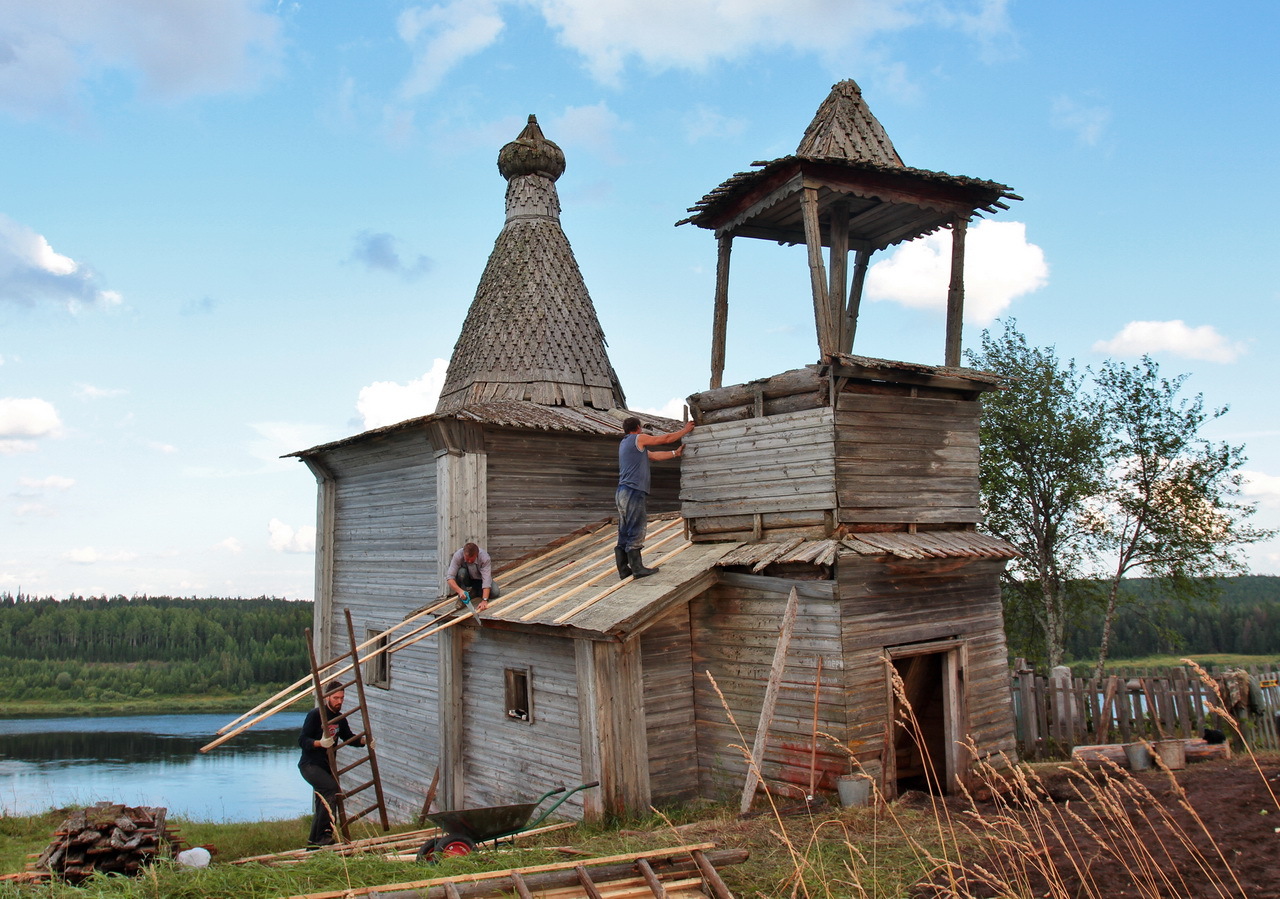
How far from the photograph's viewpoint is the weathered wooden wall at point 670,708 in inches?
409

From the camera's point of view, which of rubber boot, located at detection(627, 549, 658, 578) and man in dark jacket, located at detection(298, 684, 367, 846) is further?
rubber boot, located at detection(627, 549, 658, 578)

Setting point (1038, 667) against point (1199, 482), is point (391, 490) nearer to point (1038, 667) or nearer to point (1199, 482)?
point (1038, 667)

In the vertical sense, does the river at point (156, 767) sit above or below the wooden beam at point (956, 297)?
below

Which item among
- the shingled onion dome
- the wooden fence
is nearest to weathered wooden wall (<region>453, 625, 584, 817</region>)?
the wooden fence

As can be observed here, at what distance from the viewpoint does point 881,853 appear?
7.18m

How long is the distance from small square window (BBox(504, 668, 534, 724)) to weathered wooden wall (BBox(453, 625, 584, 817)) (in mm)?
84

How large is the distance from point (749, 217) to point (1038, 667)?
55.8ft

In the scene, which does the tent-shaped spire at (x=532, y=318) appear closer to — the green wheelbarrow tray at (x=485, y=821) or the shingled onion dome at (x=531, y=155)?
the shingled onion dome at (x=531, y=155)

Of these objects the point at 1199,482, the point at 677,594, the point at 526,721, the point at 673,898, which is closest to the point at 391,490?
the point at 526,721

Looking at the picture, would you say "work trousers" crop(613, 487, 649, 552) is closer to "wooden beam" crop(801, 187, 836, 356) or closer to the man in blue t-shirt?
the man in blue t-shirt

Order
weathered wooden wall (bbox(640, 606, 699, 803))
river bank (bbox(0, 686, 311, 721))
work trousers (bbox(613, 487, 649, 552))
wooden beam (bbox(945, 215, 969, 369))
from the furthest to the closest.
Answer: river bank (bbox(0, 686, 311, 721))
wooden beam (bbox(945, 215, 969, 369))
work trousers (bbox(613, 487, 649, 552))
weathered wooden wall (bbox(640, 606, 699, 803))

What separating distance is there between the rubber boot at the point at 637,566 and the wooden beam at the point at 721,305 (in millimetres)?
→ 2925

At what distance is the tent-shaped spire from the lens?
1647cm

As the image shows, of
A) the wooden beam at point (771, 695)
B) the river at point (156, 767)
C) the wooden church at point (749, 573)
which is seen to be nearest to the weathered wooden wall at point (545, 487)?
the wooden church at point (749, 573)
